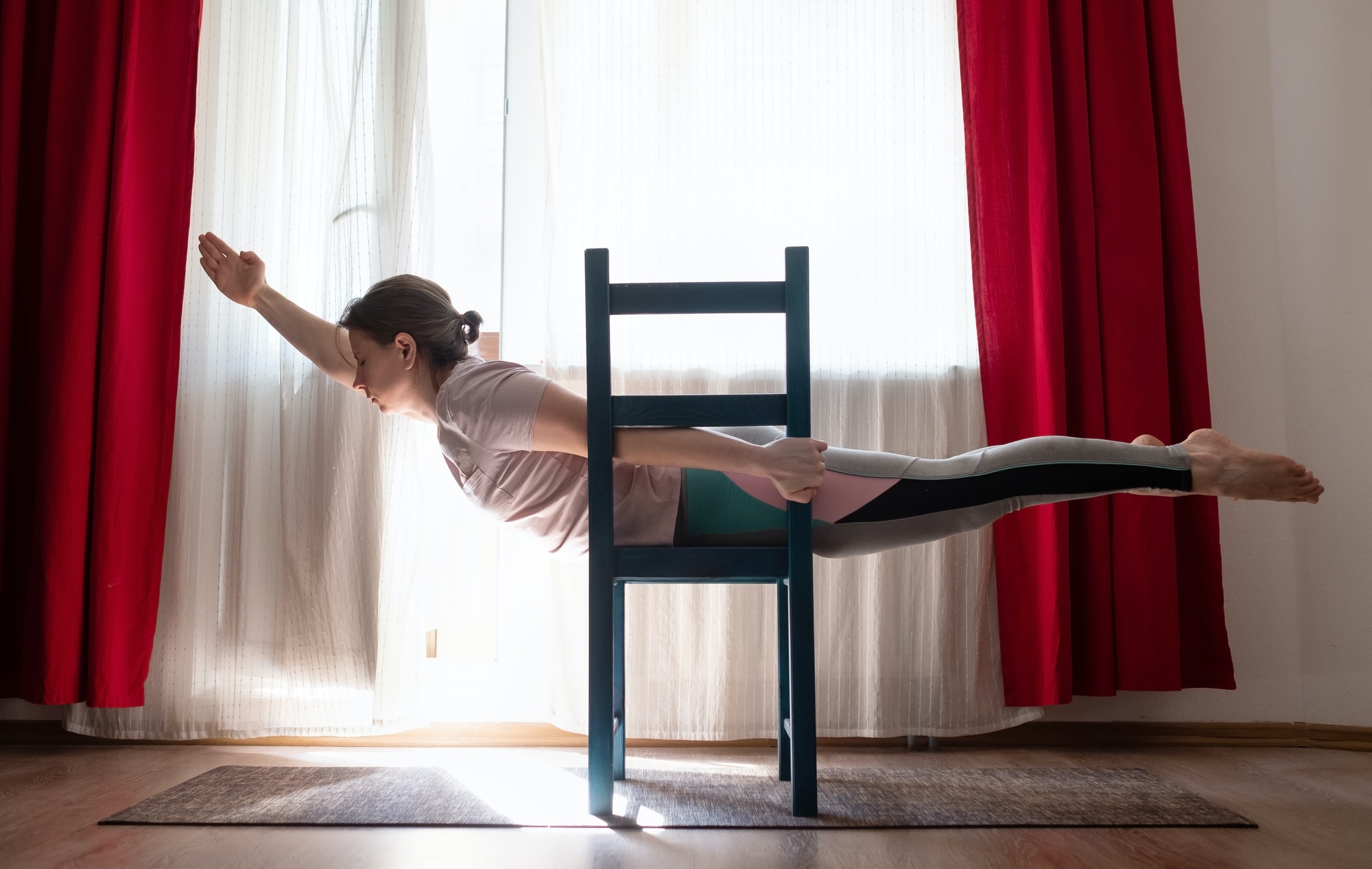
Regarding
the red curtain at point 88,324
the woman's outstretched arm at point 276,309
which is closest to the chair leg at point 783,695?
the woman's outstretched arm at point 276,309

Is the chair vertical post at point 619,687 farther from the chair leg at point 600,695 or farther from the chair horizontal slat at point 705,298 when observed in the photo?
the chair horizontal slat at point 705,298

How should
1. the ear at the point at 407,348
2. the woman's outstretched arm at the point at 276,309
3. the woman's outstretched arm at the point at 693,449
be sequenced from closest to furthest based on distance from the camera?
the woman's outstretched arm at the point at 693,449 → the ear at the point at 407,348 → the woman's outstretched arm at the point at 276,309

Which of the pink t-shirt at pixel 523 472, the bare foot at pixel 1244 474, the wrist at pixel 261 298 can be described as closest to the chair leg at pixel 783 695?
the pink t-shirt at pixel 523 472

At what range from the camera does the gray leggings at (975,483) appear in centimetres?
146

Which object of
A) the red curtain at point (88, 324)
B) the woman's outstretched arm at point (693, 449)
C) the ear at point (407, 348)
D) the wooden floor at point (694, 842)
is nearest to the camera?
the wooden floor at point (694, 842)

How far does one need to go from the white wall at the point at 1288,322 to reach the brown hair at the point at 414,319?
64.7 inches

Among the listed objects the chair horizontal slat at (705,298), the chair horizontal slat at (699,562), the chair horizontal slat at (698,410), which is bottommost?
the chair horizontal slat at (699,562)

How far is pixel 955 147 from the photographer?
6.87 ft

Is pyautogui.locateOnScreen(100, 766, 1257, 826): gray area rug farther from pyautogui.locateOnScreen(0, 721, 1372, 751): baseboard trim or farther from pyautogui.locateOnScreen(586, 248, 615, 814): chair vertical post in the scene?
pyautogui.locateOnScreen(0, 721, 1372, 751): baseboard trim

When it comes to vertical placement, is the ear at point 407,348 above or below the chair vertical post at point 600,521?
above

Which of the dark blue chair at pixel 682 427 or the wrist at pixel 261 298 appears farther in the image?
the wrist at pixel 261 298

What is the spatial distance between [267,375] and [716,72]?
132cm

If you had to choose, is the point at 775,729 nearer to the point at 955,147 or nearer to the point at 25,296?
the point at 955,147

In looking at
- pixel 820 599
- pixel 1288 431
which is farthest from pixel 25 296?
pixel 1288 431
